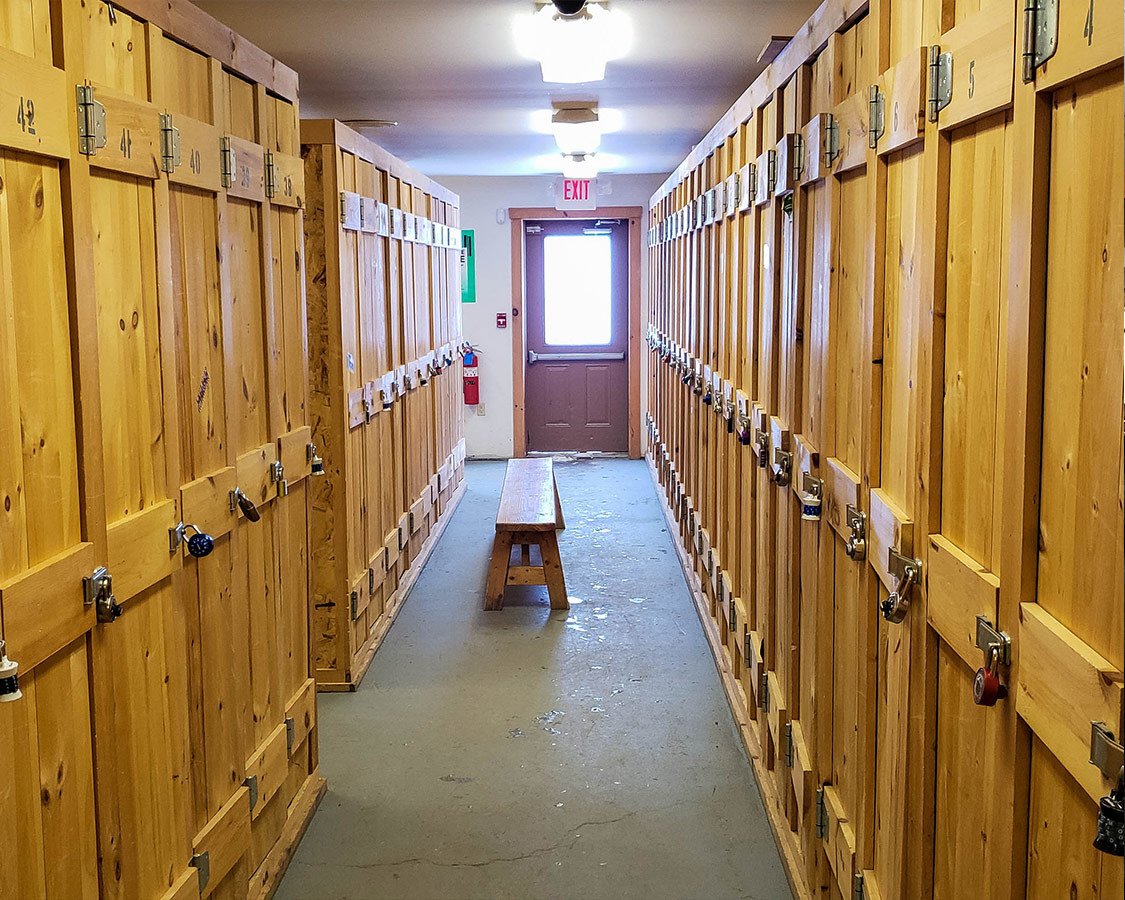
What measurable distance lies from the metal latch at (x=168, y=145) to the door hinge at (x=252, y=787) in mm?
1525

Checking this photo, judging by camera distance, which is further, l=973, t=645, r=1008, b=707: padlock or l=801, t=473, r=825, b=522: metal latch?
l=801, t=473, r=825, b=522: metal latch

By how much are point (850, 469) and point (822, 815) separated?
2.92ft

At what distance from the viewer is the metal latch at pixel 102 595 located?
209 centimetres

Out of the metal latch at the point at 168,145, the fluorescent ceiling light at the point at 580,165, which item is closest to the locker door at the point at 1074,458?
the metal latch at the point at 168,145

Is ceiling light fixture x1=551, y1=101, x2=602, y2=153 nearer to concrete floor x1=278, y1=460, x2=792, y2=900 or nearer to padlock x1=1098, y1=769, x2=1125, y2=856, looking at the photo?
concrete floor x1=278, y1=460, x2=792, y2=900

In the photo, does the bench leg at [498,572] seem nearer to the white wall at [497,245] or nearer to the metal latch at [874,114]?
the metal latch at [874,114]

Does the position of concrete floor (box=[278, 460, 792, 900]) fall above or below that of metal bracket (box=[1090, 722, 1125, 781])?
below

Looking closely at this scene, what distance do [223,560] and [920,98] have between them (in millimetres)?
1885

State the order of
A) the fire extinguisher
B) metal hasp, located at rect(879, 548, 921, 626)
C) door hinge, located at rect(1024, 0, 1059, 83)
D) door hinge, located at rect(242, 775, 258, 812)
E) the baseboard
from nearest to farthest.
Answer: door hinge, located at rect(1024, 0, 1059, 83) < metal hasp, located at rect(879, 548, 921, 626) < door hinge, located at rect(242, 775, 258, 812) < the baseboard < the fire extinguisher

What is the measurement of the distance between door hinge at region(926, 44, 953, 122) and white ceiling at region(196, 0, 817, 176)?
7.53ft

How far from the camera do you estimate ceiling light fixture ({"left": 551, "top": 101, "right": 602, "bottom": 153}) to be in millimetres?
6340

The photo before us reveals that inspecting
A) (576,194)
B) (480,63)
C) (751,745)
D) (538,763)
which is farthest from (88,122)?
(576,194)

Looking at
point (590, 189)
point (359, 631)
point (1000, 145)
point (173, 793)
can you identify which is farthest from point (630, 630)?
point (590, 189)

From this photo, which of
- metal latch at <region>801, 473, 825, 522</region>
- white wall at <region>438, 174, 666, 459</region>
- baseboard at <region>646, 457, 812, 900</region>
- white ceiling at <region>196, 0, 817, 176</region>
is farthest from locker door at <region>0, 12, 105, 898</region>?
white wall at <region>438, 174, 666, 459</region>
